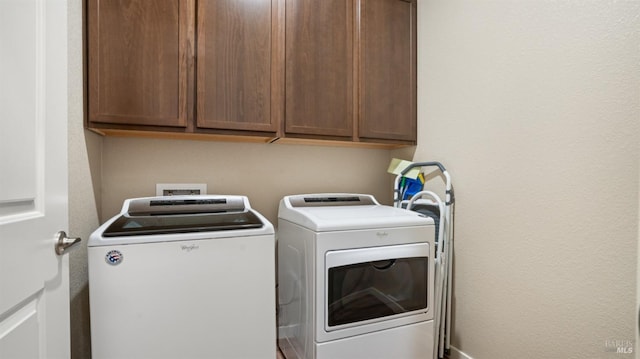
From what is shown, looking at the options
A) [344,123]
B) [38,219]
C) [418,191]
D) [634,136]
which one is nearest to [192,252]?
[38,219]

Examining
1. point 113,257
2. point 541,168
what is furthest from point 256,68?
point 541,168

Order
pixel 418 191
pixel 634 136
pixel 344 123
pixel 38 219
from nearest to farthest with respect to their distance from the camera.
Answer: pixel 38 219, pixel 634 136, pixel 344 123, pixel 418 191

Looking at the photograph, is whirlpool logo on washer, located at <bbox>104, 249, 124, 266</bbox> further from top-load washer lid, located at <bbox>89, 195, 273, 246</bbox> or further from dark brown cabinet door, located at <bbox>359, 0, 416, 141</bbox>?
dark brown cabinet door, located at <bbox>359, 0, 416, 141</bbox>

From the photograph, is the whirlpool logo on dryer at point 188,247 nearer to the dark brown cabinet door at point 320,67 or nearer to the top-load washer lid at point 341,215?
the top-load washer lid at point 341,215

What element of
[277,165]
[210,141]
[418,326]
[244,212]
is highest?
[210,141]

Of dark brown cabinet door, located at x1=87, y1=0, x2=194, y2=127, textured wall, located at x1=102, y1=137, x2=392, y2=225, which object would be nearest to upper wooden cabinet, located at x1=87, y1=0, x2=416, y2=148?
dark brown cabinet door, located at x1=87, y1=0, x2=194, y2=127

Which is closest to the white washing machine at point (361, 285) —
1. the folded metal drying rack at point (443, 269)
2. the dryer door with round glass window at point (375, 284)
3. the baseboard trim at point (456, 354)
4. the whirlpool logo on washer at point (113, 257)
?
the dryer door with round glass window at point (375, 284)

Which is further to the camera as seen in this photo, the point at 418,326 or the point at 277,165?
the point at 277,165

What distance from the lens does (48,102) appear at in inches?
30.6

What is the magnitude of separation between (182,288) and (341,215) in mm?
768

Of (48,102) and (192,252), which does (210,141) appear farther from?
(48,102)

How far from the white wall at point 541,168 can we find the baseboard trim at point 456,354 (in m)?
0.03

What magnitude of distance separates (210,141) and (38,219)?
1.17 meters

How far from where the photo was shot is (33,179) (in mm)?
713
